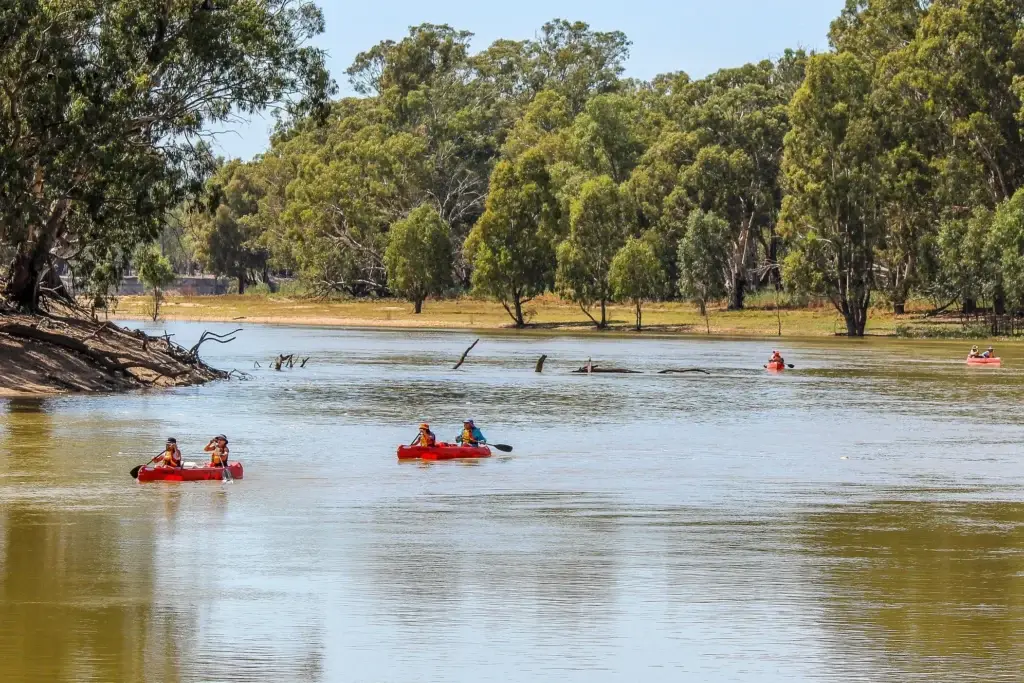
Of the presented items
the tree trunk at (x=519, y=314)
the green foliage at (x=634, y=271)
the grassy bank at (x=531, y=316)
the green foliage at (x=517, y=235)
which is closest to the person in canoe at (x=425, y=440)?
the grassy bank at (x=531, y=316)

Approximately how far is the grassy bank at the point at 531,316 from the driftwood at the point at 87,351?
46.1 metres

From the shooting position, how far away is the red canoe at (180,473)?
33094 millimetres

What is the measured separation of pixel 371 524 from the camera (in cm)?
2795

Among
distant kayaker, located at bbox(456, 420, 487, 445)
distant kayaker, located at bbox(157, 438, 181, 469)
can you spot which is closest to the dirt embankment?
distant kayaker, located at bbox(456, 420, 487, 445)

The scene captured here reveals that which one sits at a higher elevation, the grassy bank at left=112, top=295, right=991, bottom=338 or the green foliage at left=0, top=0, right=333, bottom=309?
the green foliage at left=0, top=0, right=333, bottom=309

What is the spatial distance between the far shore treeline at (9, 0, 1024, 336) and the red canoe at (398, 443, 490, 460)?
1916 cm

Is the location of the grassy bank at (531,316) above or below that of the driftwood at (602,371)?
above

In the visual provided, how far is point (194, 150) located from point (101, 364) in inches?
348

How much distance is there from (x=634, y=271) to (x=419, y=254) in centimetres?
2667

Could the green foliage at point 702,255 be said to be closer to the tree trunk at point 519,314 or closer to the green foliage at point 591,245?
the green foliage at point 591,245

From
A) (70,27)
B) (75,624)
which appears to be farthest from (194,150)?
(75,624)

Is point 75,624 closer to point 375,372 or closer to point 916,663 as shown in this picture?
point 916,663

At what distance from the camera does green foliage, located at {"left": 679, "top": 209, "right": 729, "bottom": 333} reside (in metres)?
130

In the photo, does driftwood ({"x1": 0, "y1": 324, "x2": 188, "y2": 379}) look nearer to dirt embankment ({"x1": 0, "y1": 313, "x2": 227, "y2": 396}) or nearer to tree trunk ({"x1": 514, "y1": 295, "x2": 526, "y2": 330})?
dirt embankment ({"x1": 0, "y1": 313, "x2": 227, "y2": 396})
